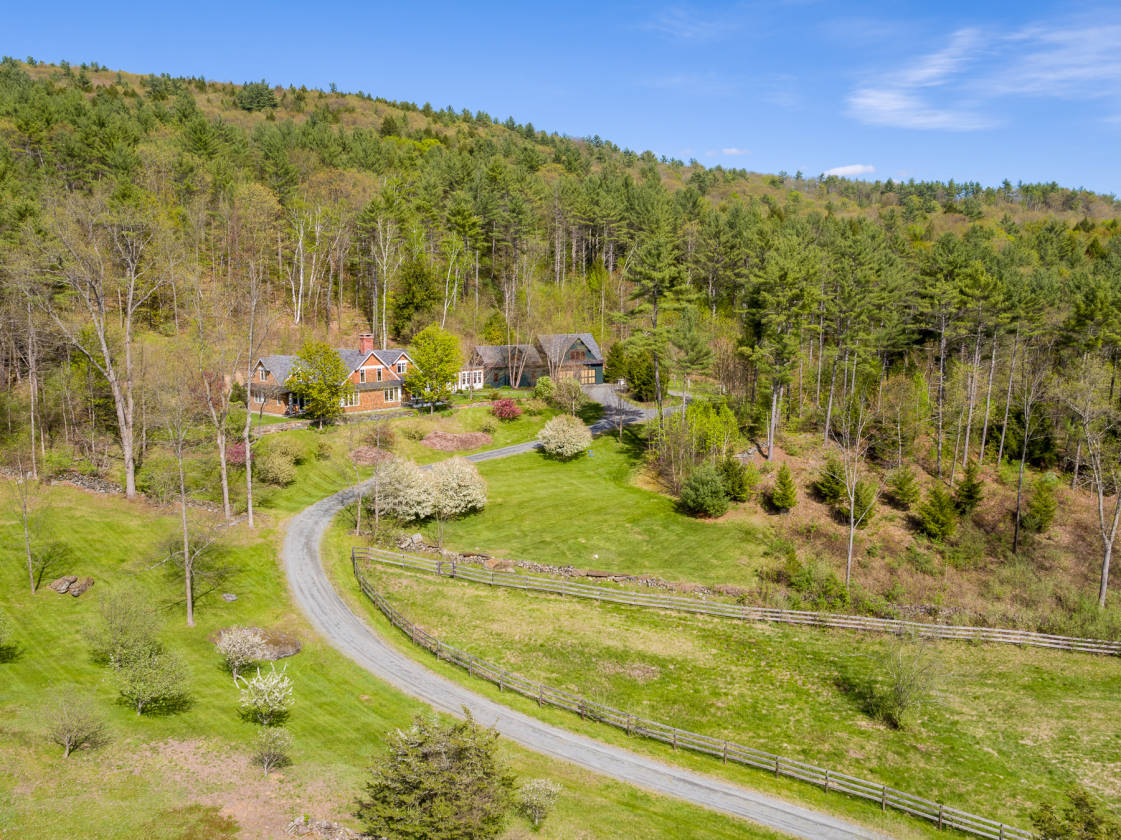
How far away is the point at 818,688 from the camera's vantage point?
98.4 feet

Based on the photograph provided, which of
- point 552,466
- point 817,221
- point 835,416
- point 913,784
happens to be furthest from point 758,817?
point 817,221

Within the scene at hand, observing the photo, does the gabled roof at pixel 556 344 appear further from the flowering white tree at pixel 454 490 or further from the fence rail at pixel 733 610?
the fence rail at pixel 733 610

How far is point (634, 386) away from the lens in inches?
2928

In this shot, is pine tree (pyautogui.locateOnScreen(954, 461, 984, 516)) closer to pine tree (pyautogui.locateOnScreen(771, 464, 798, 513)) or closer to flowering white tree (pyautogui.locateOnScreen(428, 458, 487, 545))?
pine tree (pyautogui.locateOnScreen(771, 464, 798, 513))

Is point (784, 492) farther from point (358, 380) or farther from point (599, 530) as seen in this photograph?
point (358, 380)

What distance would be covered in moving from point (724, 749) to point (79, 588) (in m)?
29.6

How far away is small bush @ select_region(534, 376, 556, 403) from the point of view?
69.8 metres

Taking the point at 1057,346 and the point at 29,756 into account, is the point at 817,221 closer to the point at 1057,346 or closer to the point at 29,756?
the point at 1057,346

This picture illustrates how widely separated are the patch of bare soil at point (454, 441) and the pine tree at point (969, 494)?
125ft

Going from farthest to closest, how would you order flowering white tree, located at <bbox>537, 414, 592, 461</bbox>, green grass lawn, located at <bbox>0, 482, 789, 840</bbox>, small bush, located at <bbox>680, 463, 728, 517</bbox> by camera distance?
flowering white tree, located at <bbox>537, 414, 592, 461</bbox> < small bush, located at <bbox>680, 463, 728, 517</bbox> < green grass lawn, located at <bbox>0, 482, 789, 840</bbox>

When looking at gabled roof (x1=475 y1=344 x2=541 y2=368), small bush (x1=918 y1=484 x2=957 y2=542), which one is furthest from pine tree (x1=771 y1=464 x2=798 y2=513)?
gabled roof (x1=475 y1=344 x2=541 y2=368)

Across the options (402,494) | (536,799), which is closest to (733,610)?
(536,799)

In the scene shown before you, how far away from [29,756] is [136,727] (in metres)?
2.98

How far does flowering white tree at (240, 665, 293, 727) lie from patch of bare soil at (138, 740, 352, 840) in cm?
164
